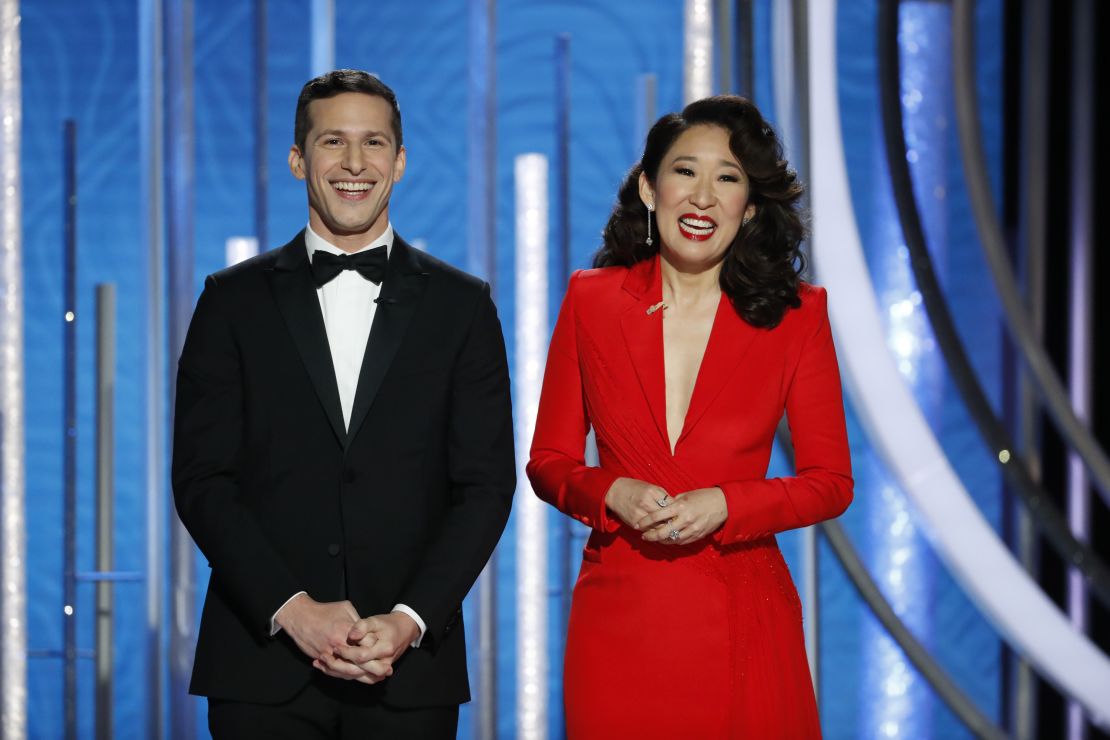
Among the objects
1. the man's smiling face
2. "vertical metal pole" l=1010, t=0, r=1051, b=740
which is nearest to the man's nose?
the man's smiling face

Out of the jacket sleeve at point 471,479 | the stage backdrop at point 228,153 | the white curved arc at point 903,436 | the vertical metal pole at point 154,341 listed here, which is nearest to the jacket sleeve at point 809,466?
the jacket sleeve at point 471,479

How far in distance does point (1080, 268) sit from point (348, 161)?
10.8 ft

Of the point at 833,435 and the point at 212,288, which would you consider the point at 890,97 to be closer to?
the point at 833,435

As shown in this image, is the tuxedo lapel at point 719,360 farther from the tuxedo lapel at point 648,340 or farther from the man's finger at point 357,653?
the man's finger at point 357,653

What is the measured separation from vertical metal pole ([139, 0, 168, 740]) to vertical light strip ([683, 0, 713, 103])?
134 centimetres

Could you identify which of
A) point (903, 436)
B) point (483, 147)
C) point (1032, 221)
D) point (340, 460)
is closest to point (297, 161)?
point (340, 460)

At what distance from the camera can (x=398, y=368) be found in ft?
6.61

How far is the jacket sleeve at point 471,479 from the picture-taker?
196 cm

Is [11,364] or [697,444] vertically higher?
[11,364]

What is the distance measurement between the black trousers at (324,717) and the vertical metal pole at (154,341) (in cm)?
153

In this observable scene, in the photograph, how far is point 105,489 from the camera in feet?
11.6

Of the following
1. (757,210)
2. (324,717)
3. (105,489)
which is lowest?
(324,717)

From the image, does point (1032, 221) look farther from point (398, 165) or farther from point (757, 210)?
point (398, 165)

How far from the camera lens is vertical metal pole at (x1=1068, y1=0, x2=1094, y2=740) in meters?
4.52
